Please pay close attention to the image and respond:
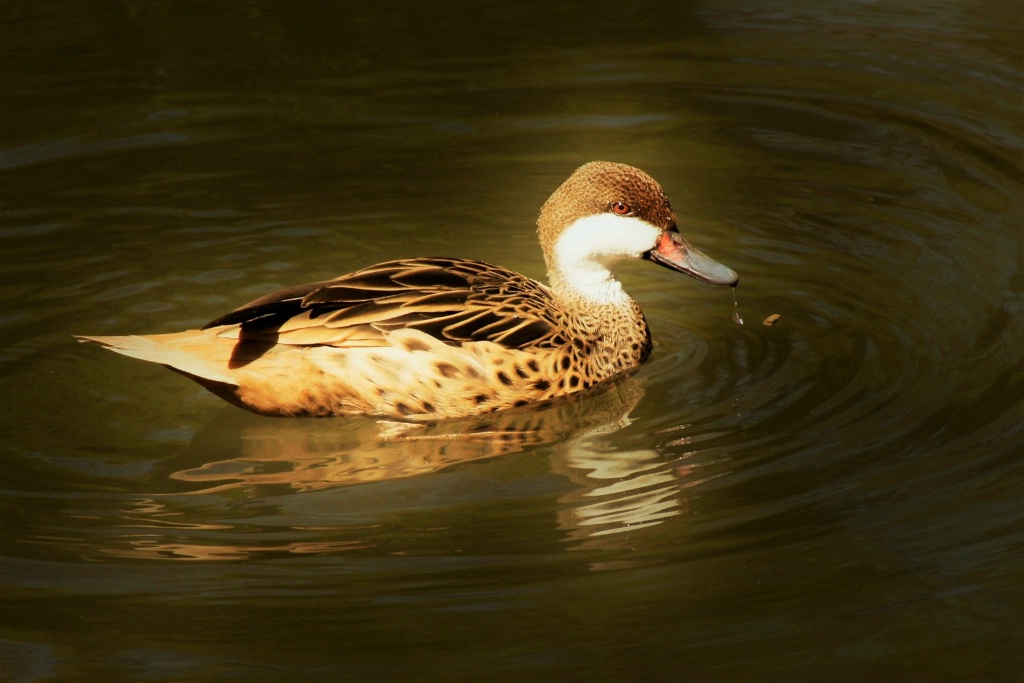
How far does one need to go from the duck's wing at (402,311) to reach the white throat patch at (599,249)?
36cm

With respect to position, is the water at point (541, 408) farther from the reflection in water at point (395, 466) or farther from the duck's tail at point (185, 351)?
the duck's tail at point (185, 351)

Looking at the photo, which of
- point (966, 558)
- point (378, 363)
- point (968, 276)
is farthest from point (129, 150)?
point (966, 558)

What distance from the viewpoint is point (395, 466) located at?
6.04 m

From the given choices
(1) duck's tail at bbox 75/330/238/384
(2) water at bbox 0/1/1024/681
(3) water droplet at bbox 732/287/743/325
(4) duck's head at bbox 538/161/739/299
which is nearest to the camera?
(2) water at bbox 0/1/1024/681

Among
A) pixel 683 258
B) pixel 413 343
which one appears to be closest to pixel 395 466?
pixel 413 343

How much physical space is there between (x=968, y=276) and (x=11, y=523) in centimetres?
485

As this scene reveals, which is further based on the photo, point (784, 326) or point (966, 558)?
point (784, 326)

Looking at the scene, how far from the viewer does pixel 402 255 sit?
827cm

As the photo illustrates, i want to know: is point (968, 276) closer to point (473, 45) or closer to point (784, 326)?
point (784, 326)

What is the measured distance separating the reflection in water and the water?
25 millimetres

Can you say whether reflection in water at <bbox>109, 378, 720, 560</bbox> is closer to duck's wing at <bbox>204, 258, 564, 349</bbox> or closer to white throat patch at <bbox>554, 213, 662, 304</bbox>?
duck's wing at <bbox>204, 258, 564, 349</bbox>

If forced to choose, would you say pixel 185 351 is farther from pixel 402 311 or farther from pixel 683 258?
pixel 683 258

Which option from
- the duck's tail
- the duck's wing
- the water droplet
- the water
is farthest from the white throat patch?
the duck's tail

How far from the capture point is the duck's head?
278 inches
